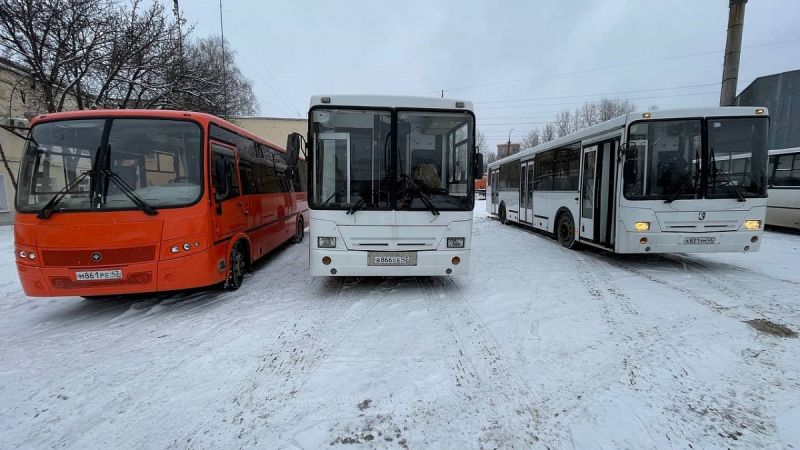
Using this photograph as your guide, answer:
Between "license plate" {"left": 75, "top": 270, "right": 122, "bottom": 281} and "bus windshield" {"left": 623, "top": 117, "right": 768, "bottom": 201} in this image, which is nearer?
"license plate" {"left": 75, "top": 270, "right": 122, "bottom": 281}

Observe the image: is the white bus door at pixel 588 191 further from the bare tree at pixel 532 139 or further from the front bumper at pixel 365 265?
the bare tree at pixel 532 139

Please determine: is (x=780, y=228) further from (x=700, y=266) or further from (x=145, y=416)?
(x=145, y=416)

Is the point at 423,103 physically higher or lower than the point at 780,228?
higher

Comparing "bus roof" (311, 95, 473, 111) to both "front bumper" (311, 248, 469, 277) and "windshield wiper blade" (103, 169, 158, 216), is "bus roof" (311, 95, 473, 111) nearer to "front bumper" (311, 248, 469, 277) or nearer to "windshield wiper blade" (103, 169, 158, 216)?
"front bumper" (311, 248, 469, 277)

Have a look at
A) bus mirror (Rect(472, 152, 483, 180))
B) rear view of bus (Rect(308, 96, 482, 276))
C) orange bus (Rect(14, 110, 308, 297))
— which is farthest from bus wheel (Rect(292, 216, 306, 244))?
bus mirror (Rect(472, 152, 483, 180))

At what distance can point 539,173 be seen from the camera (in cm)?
1143

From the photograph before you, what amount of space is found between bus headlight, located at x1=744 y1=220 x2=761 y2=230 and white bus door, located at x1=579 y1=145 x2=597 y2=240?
99.9 inches

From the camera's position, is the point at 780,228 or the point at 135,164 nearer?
the point at 135,164

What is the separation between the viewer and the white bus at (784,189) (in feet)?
37.3

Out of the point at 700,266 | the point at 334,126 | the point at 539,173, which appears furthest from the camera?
the point at 539,173

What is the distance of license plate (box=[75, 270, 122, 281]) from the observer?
4.42 metres

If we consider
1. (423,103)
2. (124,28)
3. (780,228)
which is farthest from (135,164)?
(780,228)

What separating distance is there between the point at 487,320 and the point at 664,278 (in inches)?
163

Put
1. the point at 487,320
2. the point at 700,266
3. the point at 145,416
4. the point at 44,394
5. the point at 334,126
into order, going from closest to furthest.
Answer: the point at 145,416 < the point at 44,394 < the point at 487,320 < the point at 334,126 < the point at 700,266
